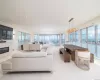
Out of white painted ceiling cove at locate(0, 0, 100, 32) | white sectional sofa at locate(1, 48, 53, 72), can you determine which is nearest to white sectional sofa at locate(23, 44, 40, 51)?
white painted ceiling cove at locate(0, 0, 100, 32)

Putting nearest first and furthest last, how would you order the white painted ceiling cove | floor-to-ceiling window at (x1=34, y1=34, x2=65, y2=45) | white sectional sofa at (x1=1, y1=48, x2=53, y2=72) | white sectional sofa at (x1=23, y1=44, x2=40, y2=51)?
1. white sectional sofa at (x1=1, y1=48, x2=53, y2=72)
2. the white painted ceiling cove
3. white sectional sofa at (x1=23, y1=44, x2=40, y2=51)
4. floor-to-ceiling window at (x1=34, y1=34, x2=65, y2=45)

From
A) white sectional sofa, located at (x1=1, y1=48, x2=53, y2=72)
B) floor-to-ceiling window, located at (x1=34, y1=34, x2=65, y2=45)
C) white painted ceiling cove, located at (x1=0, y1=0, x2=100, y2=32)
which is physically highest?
white painted ceiling cove, located at (x1=0, y1=0, x2=100, y2=32)

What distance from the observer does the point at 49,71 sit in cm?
357

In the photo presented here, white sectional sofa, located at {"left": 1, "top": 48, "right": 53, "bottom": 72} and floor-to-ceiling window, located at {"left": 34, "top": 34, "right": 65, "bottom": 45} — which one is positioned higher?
floor-to-ceiling window, located at {"left": 34, "top": 34, "right": 65, "bottom": 45}

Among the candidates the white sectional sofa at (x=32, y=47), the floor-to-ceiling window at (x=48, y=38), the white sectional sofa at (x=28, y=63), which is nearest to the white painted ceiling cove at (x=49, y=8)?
the white sectional sofa at (x=28, y=63)

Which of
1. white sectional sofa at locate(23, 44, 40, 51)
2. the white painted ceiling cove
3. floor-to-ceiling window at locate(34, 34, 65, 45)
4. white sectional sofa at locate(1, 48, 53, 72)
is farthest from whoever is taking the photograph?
floor-to-ceiling window at locate(34, 34, 65, 45)

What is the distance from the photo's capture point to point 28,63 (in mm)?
3373

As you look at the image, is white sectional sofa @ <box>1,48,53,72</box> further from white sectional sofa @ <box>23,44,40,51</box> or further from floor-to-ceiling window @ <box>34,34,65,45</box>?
floor-to-ceiling window @ <box>34,34,65,45</box>

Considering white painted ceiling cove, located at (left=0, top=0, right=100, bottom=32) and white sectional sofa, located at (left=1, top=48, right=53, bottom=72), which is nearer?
white sectional sofa, located at (left=1, top=48, right=53, bottom=72)

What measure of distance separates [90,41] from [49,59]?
5.35 m

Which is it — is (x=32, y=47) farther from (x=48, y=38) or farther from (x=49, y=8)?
(x=48, y=38)

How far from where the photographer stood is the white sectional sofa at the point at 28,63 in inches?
131

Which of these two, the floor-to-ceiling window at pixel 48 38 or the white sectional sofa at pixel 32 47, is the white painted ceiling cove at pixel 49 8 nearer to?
the white sectional sofa at pixel 32 47

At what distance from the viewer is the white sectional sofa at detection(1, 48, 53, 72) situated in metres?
3.34
